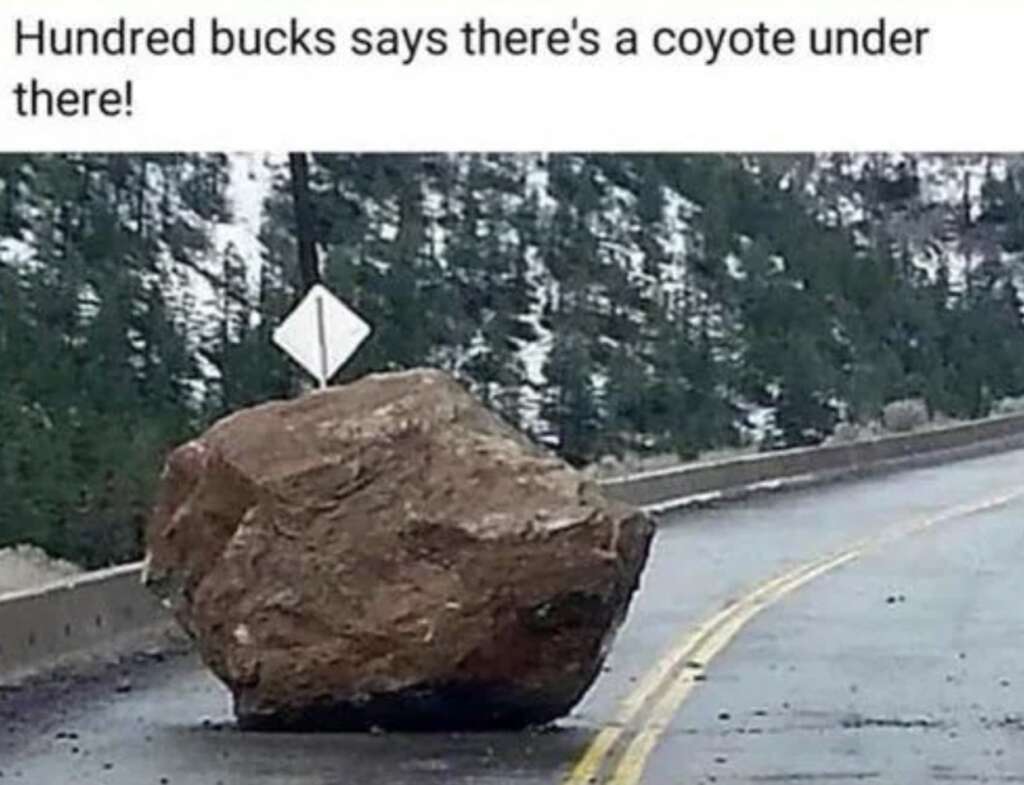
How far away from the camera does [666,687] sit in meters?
17.1

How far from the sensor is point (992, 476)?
4050cm

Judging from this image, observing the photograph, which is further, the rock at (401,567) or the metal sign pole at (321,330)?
the metal sign pole at (321,330)

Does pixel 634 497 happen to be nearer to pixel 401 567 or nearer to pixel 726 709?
pixel 726 709

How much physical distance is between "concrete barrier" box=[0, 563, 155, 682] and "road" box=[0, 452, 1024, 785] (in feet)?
1.59

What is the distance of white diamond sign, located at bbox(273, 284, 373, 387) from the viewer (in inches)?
1030

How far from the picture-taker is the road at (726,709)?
1357cm

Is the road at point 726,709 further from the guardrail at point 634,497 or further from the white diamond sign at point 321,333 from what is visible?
the white diamond sign at point 321,333

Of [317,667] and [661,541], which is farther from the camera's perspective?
[661,541]

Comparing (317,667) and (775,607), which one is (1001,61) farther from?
(775,607)

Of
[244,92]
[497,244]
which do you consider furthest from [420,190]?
[244,92]

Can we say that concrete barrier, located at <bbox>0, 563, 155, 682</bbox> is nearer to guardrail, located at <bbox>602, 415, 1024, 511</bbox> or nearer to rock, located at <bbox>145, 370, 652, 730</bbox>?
rock, located at <bbox>145, 370, 652, 730</bbox>

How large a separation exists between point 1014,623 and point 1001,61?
1548 centimetres
